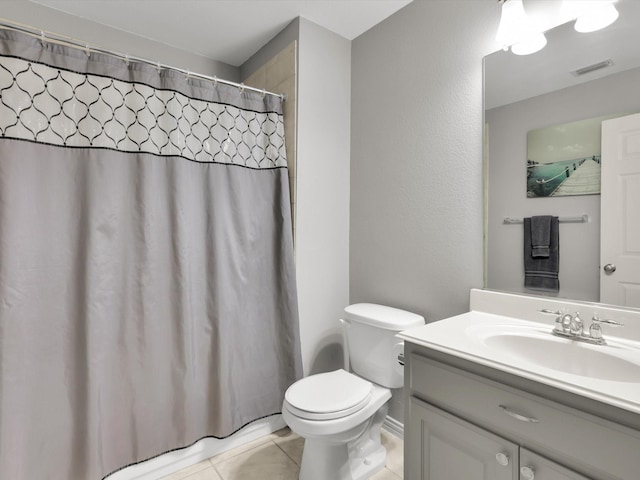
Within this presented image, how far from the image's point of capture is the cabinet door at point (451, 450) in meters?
0.96

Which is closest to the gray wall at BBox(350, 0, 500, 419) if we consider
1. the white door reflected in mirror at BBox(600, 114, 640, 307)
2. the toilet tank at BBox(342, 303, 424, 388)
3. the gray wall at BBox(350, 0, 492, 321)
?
the gray wall at BBox(350, 0, 492, 321)

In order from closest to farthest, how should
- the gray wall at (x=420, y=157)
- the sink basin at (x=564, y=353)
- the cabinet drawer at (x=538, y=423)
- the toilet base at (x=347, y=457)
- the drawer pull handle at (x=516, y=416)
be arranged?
the cabinet drawer at (x=538, y=423)
the drawer pull handle at (x=516, y=416)
the sink basin at (x=564, y=353)
the toilet base at (x=347, y=457)
the gray wall at (x=420, y=157)

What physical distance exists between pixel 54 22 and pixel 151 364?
6.53 feet

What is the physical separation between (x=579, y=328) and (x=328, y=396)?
101 centimetres

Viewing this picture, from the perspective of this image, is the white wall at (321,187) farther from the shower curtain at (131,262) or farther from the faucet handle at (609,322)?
the faucet handle at (609,322)

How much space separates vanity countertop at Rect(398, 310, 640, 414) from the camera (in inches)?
32.0

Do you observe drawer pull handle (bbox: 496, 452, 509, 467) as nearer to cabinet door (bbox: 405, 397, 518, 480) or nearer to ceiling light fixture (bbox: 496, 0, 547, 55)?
cabinet door (bbox: 405, 397, 518, 480)

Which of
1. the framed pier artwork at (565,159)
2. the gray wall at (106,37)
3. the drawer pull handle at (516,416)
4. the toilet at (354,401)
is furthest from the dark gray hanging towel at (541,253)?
the gray wall at (106,37)

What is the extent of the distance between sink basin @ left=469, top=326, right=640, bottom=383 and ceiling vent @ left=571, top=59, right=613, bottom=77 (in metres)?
1.00

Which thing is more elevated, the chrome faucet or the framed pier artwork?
the framed pier artwork

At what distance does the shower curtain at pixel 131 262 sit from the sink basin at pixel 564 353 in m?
1.12

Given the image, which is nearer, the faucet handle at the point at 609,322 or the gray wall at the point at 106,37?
the faucet handle at the point at 609,322

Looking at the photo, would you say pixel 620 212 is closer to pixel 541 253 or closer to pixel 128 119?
pixel 541 253

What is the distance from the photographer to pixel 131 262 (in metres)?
1.60
